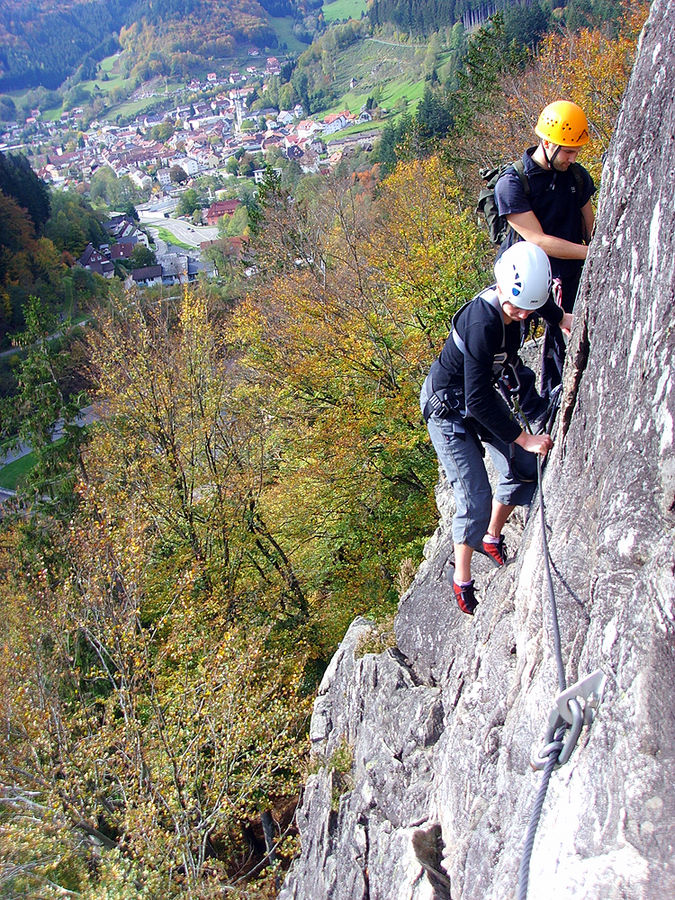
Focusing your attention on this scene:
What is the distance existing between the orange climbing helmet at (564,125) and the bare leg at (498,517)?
119 inches

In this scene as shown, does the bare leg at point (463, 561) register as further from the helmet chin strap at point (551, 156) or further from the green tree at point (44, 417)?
the green tree at point (44, 417)

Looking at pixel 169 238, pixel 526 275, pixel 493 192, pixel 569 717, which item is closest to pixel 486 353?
pixel 526 275

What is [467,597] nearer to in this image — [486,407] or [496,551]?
[496,551]

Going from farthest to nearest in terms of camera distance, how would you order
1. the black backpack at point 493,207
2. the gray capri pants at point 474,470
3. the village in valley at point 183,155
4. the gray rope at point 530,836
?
the village in valley at point 183,155 → the gray capri pants at point 474,470 → the black backpack at point 493,207 → the gray rope at point 530,836

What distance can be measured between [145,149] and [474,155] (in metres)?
164

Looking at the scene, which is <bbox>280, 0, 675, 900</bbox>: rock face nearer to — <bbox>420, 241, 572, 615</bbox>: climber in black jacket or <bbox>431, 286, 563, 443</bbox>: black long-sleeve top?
<bbox>420, 241, 572, 615</bbox>: climber in black jacket

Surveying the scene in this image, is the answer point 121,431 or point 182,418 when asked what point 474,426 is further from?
point 121,431

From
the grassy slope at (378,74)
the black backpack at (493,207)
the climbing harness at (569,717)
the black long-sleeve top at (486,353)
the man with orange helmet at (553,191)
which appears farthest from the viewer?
the grassy slope at (378,74)

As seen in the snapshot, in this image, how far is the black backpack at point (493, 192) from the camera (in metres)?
4.56

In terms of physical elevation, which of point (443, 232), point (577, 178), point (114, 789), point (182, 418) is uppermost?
point (577, 178)

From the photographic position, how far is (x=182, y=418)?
16.7 m

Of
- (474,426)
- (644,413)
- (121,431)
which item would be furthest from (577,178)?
(121,431)

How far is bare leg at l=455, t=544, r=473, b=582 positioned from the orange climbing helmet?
347cm

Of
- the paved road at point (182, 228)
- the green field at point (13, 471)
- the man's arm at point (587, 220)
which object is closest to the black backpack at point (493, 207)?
the man's arm at point (587, 220)
